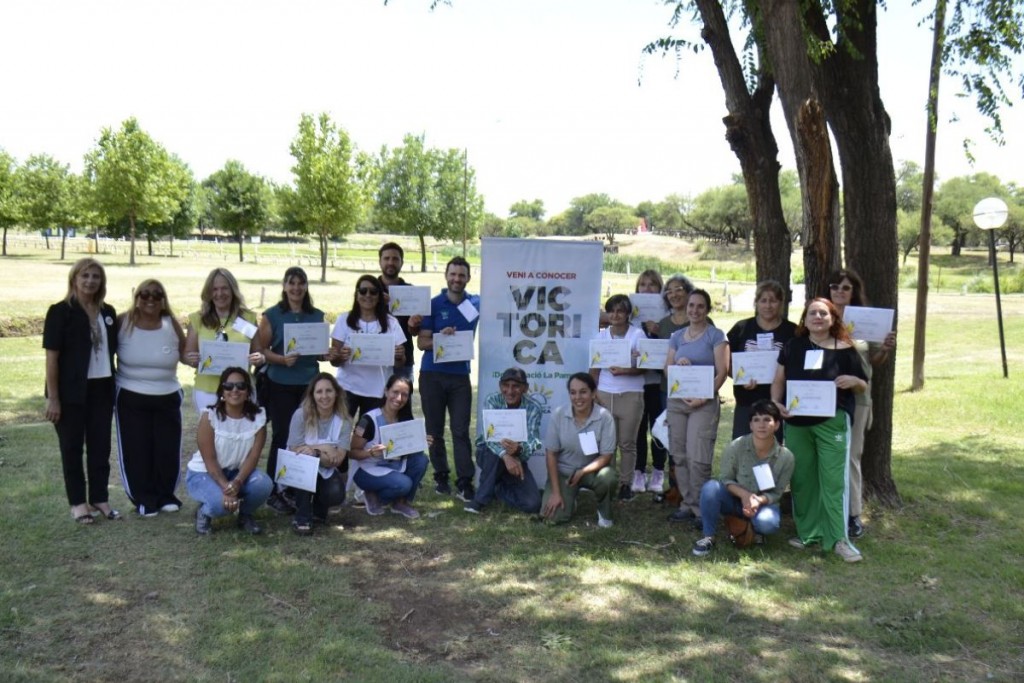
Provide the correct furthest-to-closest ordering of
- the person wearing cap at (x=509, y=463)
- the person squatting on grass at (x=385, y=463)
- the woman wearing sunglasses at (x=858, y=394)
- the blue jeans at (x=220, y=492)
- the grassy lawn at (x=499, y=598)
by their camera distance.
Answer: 1. the person wearing cap at (x=509, y=463)
2. the person squatting on grass at (x=385, y=463)
3. the woman wearing sunglasses at (x=858, y=394)
4. the blue jeans at (x=220, y=492)
5. the grassy lawn at (x=499, y=598)

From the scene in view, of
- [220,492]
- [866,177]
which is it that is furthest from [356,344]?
[866,177]

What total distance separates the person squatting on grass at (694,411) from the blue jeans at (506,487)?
3.63ft

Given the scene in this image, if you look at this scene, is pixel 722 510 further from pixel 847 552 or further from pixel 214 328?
pixel 214 328

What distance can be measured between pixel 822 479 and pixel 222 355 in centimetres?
438

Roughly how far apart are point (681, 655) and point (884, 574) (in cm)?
194

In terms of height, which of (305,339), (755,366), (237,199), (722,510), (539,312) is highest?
(237,199)

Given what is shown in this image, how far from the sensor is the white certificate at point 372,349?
657cm

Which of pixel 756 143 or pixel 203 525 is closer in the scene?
pixel 203 525

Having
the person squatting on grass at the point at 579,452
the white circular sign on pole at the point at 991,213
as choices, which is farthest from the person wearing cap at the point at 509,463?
the white circular sign on pole at the point at 991,213

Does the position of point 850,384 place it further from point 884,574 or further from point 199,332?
point 199,332

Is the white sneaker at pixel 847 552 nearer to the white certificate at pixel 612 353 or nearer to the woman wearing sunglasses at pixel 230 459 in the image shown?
the white certificate at pixel 612 353

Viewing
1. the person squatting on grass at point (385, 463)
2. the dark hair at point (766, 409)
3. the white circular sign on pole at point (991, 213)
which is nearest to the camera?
the dark hair at point (766, 409)

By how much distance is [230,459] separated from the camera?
6020mm

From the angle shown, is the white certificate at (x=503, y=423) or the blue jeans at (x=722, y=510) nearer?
the blue jeans at (x=722, y=510)
